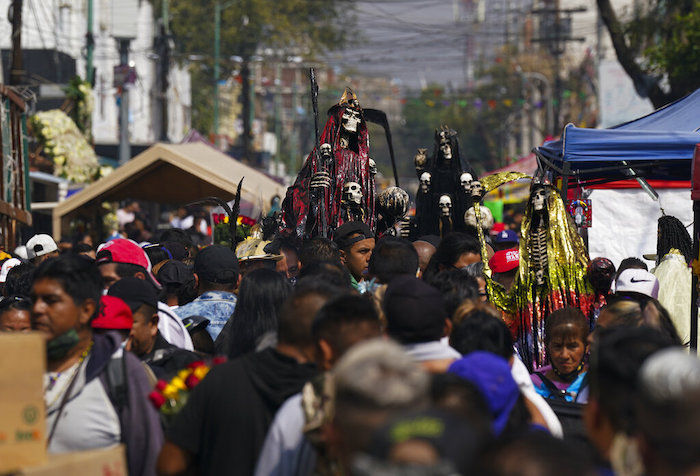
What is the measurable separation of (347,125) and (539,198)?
110 inches

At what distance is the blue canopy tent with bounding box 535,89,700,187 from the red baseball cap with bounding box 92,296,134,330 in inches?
206

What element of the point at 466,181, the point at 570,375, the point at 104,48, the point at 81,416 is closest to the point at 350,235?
the point at 466,181

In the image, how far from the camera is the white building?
34875mm

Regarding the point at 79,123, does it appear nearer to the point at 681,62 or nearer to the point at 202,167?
the point at 202,167

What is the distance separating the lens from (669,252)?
338 inches

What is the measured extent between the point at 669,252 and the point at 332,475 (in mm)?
5576

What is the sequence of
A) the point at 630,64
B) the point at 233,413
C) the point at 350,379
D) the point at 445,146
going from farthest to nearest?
1. the point at 630,64
2. the point at 445,146
3. the point at 233,413
4. the point at 350,379

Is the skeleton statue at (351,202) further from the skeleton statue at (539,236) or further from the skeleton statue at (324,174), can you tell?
the skeleton statue at (539,236)

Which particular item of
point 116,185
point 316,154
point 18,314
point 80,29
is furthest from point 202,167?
point 80,29

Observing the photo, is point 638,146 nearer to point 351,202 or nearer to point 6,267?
point 351,202

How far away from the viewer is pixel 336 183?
10.2 meters

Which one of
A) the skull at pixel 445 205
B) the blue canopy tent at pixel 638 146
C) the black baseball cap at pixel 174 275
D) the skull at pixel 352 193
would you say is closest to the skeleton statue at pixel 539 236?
the blue canopy tent at pixel 638 146

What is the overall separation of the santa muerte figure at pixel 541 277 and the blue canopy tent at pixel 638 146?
103 centimetres

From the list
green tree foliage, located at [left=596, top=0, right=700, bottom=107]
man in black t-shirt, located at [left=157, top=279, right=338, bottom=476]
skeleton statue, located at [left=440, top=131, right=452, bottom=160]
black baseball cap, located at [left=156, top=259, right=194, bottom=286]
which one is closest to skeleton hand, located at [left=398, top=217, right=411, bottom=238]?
skeleton statue, located at [left=440, top=131, right=452, bottom=160]
